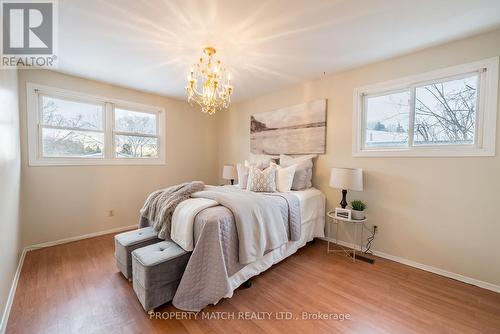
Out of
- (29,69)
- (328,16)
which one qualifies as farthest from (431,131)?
(29,69)

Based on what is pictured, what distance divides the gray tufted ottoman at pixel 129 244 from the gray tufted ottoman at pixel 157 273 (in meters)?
0.31

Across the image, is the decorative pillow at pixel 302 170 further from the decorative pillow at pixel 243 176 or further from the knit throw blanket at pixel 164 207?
the knit throw blanket at pixel 164 207

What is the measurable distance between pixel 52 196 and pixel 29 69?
170cm

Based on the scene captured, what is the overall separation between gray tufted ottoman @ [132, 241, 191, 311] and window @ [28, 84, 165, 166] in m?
2.27

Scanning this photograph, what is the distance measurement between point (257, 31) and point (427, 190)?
8.15 ft

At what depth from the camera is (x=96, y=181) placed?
3197 mm

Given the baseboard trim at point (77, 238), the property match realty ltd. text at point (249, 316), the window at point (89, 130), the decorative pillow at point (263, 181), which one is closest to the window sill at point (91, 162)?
the window at point (89, 130)

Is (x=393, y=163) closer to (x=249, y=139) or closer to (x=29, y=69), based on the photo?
(x=249, y=139)

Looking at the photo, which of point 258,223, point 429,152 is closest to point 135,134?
point 258,223

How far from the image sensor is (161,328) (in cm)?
148

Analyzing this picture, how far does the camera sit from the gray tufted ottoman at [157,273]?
1.58 metres

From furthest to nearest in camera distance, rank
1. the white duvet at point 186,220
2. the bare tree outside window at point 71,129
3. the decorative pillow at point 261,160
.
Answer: the decorative pillow at point 261,160, the bare tree outside window at point 71,129, the white duvet at point 186,220

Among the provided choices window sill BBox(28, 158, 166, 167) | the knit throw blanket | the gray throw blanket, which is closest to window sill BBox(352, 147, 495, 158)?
the gray throw blanket

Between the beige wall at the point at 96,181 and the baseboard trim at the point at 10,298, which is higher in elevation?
the beige wall at the point at 96,181
